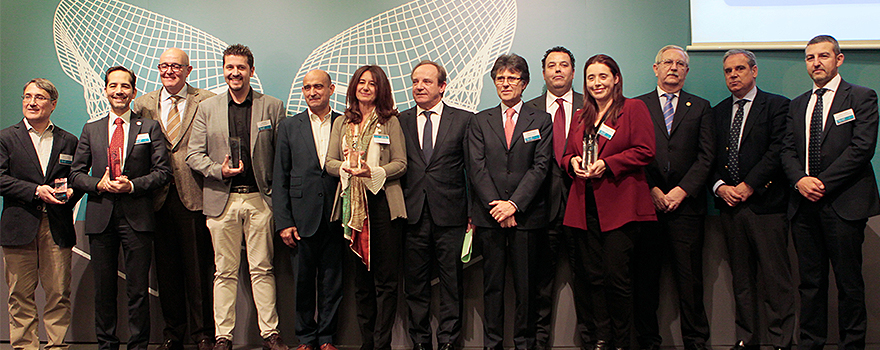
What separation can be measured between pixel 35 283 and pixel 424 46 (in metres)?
3.28

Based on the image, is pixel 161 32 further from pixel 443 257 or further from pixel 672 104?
pixel 672 104

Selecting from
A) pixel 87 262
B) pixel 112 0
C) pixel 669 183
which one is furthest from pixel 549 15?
pixel 87 262

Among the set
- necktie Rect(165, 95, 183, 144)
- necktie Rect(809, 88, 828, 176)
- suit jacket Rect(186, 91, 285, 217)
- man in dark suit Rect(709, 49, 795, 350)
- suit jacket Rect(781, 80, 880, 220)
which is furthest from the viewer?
necktie Rect(165, 95, 183, 144)

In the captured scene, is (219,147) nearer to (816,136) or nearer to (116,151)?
(116,151)

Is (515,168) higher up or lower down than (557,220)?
higher up

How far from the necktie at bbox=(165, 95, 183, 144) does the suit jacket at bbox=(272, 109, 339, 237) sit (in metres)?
0.82

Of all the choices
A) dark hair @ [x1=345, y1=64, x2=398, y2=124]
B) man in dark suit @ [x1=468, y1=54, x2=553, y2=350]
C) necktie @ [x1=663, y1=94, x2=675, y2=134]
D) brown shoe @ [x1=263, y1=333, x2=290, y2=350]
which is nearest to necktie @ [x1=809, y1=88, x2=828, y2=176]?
necktie @ [x1=663, y1=94, x2=675, y2=134]

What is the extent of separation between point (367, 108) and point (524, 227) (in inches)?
50.7

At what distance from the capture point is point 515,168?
3.34 m

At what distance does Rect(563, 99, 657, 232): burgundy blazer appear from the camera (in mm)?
3006

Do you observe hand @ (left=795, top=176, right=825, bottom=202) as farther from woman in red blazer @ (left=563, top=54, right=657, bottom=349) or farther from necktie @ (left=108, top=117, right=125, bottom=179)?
necktie @ (left=108, top=117, right=125, bottom=179)

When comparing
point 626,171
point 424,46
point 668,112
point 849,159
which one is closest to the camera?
point 626,171

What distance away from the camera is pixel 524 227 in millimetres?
3289

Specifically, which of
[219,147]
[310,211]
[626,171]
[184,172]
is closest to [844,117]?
[626,171]
